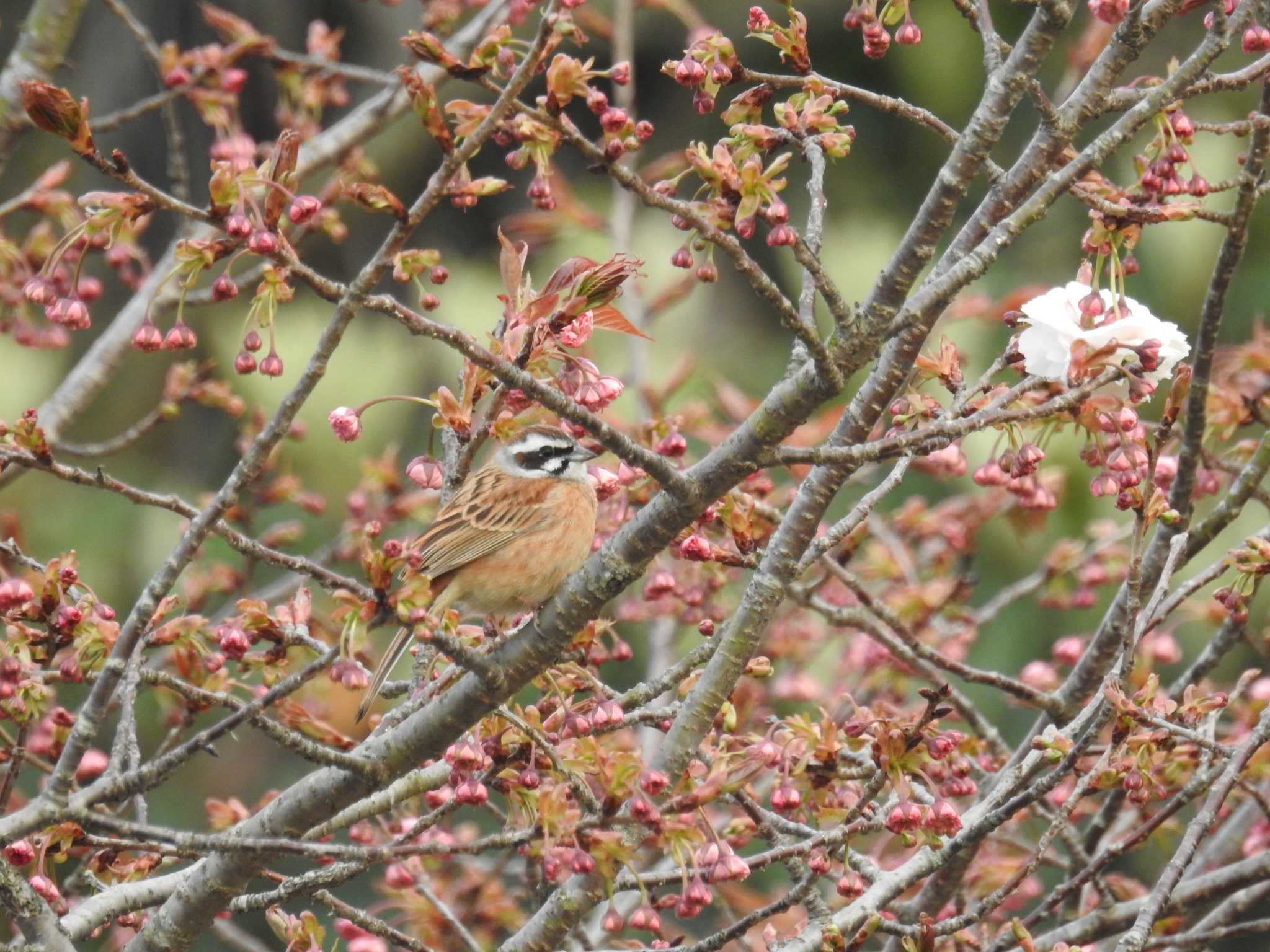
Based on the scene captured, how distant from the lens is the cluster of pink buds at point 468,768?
2.39m

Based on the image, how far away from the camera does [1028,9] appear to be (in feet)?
29.0

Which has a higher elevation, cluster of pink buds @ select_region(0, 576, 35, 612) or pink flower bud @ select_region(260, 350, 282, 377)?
pink flower bud @ select_region(260, 350, 282, 377)

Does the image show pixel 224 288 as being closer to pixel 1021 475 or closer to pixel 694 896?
pixel 694 896

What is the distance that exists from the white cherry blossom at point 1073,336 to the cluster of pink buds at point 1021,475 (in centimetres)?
16

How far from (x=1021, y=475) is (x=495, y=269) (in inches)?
253

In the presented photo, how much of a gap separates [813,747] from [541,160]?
110cm

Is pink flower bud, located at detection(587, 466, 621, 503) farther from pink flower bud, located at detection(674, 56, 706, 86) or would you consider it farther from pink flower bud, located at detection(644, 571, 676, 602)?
pink flower bud, located at detection(674, 56, 706, 86)

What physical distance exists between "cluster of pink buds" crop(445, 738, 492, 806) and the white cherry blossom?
109 centimetres

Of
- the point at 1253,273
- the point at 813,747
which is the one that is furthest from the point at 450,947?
the point at 1253,273

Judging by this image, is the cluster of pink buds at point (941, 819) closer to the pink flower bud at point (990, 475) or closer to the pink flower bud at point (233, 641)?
the pink flower bud at point (990, 475)

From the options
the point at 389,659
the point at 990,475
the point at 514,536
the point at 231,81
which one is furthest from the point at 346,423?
the point at 231,81

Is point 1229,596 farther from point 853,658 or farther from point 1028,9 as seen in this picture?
point 1028,9

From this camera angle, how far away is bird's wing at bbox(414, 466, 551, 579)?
3838 mm

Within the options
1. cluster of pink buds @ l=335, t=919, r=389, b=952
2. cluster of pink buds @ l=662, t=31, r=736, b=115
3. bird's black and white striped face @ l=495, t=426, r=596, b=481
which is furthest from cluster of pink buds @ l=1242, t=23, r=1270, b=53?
cluster of pink buds @ l=335, t=919, r=389, b=952
